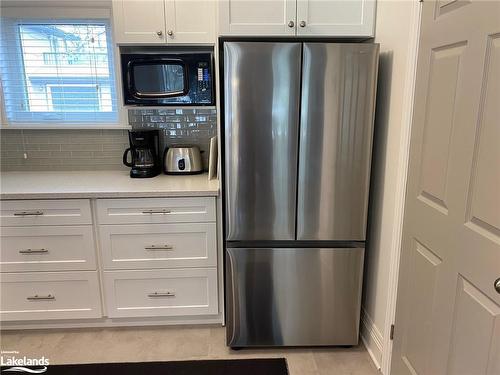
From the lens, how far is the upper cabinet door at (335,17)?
2.00m

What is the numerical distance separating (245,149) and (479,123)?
1.07 metres

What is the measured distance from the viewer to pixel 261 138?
1.95 m

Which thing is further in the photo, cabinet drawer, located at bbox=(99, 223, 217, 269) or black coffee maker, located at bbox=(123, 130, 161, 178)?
black coffee maker, located at bbox=(123, 130, 161, 178)

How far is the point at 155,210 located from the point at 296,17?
4.40 ft

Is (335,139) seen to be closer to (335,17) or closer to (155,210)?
(335,17)

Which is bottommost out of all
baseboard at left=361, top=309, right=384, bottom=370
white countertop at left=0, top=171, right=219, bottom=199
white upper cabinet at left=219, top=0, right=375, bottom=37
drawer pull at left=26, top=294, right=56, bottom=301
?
baseboard at left=361, top=309, right=384, bottom=370

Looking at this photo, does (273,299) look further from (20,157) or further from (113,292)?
(20,157)

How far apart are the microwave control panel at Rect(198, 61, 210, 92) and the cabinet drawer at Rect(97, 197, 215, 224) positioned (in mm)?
684

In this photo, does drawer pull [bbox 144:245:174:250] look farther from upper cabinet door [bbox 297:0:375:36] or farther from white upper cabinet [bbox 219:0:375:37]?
upper cabinet door [bbox 297:0:375:36]

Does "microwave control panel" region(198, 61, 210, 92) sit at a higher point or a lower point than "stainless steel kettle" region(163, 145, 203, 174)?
higher

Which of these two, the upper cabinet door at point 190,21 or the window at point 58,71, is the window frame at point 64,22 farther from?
the upper cabinet door at point 190,21

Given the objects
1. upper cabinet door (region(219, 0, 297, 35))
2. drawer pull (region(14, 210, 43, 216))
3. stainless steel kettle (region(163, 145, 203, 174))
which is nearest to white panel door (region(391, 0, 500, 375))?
upper cabinet door (region(219, 0, 297, 35))

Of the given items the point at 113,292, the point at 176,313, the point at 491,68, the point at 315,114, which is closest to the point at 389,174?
the point at 315,114

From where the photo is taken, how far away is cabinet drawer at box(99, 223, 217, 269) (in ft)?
7.39
